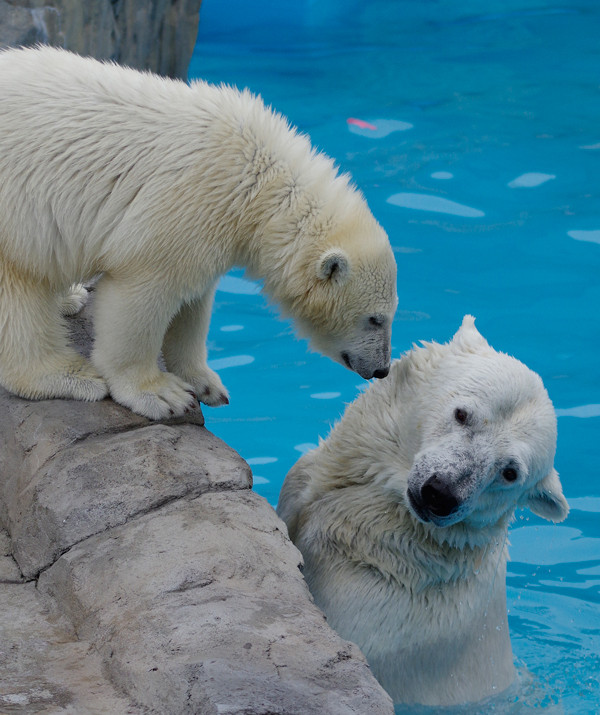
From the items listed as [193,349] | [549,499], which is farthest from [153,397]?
[549,499]

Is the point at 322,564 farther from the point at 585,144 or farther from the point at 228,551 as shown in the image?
the point at 585,144

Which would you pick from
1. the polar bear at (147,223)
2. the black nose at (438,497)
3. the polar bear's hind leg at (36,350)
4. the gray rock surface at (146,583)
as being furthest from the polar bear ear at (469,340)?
the polar bear's hind leg at (36,350)

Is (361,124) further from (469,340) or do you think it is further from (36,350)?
(36,350)

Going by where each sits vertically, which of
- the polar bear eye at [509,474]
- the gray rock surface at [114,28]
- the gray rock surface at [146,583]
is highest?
the gray rock surface at [114,28]

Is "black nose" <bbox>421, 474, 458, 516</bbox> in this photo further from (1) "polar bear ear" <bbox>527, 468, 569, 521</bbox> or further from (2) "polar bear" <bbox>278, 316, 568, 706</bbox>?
(1) "polar bear ear" <bbox>527, 468, 569, 521</bbox>

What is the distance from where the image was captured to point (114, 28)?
23.6 feet

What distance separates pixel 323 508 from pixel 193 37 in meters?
5.62

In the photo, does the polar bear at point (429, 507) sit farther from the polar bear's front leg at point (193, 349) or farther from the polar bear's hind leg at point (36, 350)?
the polar bear's hind leg at point (36, 350)

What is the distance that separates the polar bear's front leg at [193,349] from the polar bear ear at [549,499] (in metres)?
1.13

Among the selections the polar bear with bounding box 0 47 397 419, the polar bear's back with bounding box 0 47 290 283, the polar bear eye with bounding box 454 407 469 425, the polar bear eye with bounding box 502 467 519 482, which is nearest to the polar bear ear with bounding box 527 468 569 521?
the polar bear eye with bounding box 502 467 519 482

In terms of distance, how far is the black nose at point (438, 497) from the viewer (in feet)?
9.48

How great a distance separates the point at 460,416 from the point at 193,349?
100 centimetres

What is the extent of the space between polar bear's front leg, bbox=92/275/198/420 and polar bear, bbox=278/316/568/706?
0.57 m

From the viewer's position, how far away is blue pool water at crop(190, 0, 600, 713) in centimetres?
496
